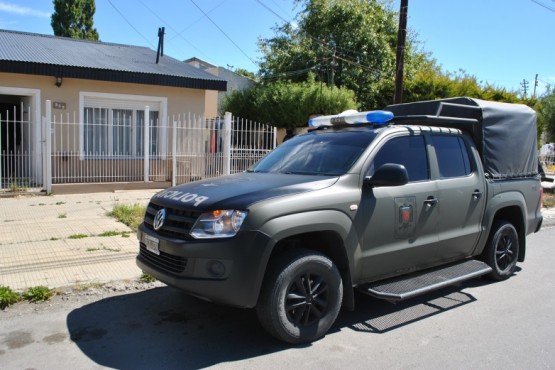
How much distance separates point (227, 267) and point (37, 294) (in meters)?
2.49

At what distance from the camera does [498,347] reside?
404cm

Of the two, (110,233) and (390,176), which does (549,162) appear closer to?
(110,233)

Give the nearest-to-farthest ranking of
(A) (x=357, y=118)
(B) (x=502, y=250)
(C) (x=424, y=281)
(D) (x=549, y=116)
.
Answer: (C) (x=424, y=281)
(A) (x=357, y=118)
(B) (x=502, y=250)
(D) (x=549, y=116)

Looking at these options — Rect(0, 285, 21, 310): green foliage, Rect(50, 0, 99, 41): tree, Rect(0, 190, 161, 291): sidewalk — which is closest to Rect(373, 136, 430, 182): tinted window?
Rect(0, 190, 161, 291): sidewalk

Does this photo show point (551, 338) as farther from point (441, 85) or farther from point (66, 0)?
point (66, 0)

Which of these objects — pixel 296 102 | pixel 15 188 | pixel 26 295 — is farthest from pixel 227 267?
pixel 296 102

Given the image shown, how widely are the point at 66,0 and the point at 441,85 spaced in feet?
80.2

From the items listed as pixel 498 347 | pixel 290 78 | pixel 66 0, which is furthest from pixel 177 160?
pixel 66 0

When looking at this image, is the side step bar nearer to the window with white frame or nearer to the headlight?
the headlight

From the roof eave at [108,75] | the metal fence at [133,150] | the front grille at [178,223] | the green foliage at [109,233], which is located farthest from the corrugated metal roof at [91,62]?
the front grille at [178,223]

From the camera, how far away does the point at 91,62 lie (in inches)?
543

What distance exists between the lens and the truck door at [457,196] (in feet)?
16.4

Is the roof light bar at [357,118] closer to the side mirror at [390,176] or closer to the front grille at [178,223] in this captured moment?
the side mirror at [390,176]

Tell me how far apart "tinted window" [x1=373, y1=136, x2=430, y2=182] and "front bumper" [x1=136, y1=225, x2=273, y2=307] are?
5.20 feet
